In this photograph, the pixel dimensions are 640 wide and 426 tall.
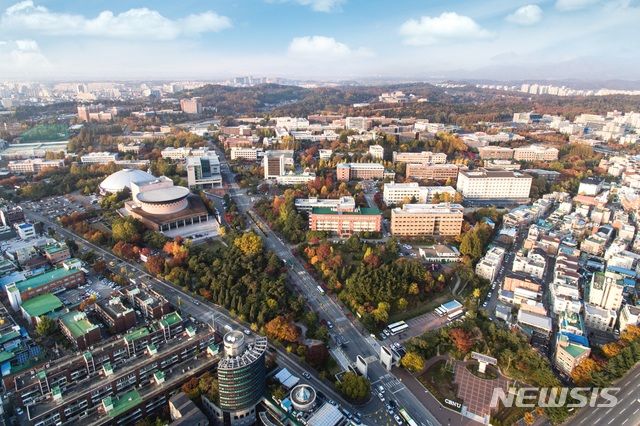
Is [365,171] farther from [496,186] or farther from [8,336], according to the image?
[8,336]

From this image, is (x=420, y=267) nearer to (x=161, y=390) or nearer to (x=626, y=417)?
(x=626, y=417)

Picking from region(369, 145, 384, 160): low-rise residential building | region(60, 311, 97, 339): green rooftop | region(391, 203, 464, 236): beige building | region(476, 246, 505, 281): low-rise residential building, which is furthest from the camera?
region(369, 145, 384, 160): low-rise residential building

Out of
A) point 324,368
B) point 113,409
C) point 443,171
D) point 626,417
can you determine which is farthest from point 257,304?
point 443,171

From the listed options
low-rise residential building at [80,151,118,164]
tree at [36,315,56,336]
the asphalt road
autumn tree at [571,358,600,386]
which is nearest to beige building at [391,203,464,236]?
autumn tree at [571,358,600,386]

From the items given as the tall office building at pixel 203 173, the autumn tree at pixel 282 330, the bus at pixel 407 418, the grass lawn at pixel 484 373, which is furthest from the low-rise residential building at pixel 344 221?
the tall office building at pixel 203 173

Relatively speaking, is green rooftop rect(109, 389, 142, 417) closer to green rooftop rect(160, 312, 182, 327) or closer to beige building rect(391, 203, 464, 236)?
green rooftop rect(160, 312, 182, 327)

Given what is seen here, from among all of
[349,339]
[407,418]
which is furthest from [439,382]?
[349,339]
